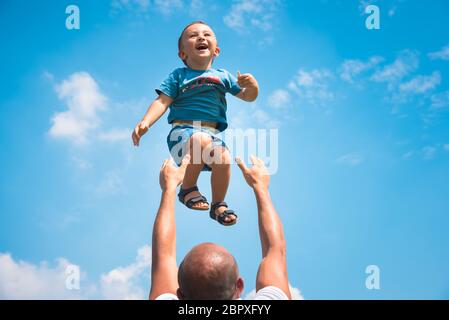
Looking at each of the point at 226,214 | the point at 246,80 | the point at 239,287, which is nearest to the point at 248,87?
the point at 246,80

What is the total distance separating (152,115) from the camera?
15.6 ft

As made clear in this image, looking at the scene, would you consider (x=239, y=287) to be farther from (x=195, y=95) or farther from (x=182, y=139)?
(x=195, y=95)

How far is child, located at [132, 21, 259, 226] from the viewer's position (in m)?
4.74

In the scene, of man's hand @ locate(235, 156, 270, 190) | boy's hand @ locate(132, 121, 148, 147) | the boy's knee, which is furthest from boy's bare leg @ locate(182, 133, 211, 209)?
man's hand @ locate(235, 156, 270, 190)

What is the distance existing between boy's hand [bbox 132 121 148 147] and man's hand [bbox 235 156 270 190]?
47.6 inches

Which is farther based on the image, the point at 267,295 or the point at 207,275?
the point at 267,295

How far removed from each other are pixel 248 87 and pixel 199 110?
68cm

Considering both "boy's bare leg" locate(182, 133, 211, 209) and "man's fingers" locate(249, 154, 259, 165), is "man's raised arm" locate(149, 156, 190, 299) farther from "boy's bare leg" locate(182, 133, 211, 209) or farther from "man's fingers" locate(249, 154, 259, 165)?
"boy's bare leg" locate(182, 133, 211, 209)

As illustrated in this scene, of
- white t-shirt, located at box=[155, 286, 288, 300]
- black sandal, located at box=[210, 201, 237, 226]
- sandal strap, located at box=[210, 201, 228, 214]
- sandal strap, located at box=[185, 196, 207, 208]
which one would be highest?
sandal strap, located at box=[185, 196, 207, 208]

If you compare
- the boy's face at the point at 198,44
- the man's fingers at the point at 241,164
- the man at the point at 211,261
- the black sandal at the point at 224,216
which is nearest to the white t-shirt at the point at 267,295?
the man at the point at 211,261

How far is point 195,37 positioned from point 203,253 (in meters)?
3.33

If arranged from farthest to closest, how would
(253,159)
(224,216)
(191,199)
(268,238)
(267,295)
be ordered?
(191,199) < (224,216) < (253,159) < (268,238) < (267,295)
